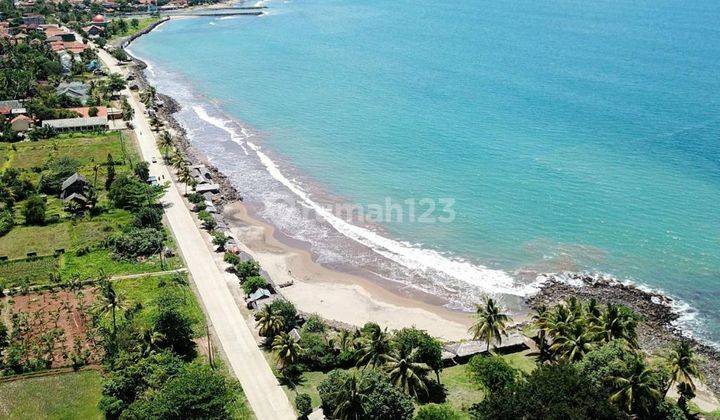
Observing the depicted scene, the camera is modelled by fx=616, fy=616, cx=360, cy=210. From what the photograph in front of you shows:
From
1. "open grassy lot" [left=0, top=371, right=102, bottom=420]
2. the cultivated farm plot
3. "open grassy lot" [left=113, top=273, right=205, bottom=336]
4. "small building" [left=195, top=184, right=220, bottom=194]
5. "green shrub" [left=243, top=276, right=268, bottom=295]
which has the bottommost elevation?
"open grassy lot" [left=0, top=371, right=102, bottom=420]

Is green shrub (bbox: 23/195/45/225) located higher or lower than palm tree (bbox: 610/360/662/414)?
lower

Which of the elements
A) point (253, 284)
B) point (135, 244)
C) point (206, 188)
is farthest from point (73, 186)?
point (253, 284)

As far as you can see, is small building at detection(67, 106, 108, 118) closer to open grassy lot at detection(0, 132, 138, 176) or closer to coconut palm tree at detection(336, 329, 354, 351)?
open grassy lot at detection(0, 132, 138, 176)

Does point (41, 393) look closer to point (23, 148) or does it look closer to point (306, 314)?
point (306, 314)

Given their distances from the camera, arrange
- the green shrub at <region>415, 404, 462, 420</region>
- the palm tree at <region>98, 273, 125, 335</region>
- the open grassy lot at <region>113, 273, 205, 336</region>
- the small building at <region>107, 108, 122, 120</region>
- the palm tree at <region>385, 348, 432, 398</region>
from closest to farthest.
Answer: the green shrub at <region>415, 404, 462, 420</region> < the palm tree at <region>385, 348, 432, 398</region> < the palm tree at <region>98, 273, 125, 335</region> < the open grassy lot at <region>113, 273, 205, 336</region> < the small building at <region>107, 108, 122, 120</region>

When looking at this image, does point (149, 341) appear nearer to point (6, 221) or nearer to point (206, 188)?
point (6, 221)

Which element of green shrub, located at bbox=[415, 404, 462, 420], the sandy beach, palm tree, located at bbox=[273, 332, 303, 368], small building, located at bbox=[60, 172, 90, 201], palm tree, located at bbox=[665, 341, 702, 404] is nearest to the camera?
green shrub, located at bbox=[415, 404, 462, 420]

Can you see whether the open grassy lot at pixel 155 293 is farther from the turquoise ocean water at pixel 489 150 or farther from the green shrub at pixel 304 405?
the turquoise ocean water at pixel 489 150

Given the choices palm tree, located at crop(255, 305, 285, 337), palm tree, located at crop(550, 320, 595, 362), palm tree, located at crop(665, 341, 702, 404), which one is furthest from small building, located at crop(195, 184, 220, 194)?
palm tree, located at crop(665, 341, 702, 404)
